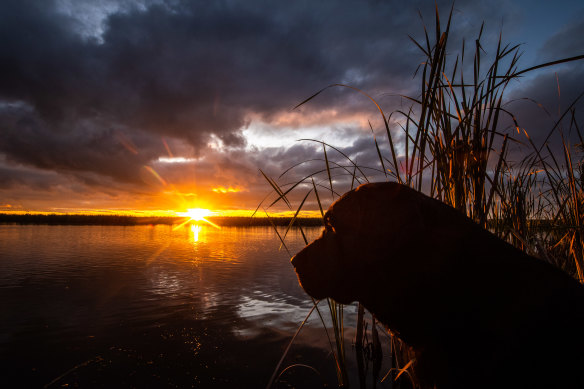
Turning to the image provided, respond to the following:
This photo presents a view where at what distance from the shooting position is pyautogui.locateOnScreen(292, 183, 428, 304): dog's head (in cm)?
158

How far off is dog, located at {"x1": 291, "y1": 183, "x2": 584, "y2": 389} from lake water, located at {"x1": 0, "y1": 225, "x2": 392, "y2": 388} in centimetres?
251

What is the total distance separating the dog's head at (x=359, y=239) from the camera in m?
1.58

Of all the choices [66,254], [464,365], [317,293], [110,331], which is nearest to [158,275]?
[110,331]

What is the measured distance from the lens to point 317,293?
1.74m

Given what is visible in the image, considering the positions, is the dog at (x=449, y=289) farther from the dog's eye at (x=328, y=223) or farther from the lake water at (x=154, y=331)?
the lake water at (x=154, y=331)

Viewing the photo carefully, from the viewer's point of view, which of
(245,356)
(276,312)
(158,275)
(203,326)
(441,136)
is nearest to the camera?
(441,136)

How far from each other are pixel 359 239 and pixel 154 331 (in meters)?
5.04

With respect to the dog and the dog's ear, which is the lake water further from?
the dog's ear

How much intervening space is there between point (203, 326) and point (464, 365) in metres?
5.04

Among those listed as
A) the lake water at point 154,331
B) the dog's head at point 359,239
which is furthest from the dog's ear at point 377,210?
the lake water at point 154,331

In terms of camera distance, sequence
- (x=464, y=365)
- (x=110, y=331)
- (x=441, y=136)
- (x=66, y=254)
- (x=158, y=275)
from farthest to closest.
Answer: (x=66, y=254), (x=158, y=275), (x=110, y=331), (x=441, y=136), (x=464, y=365)

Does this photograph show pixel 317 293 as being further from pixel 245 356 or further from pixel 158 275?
pixel 158 275

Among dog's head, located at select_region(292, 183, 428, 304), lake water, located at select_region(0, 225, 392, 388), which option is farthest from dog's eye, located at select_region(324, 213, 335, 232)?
lake water, located at select_region(0, 225, 392, 388)

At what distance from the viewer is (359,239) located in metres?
→ 1.64
